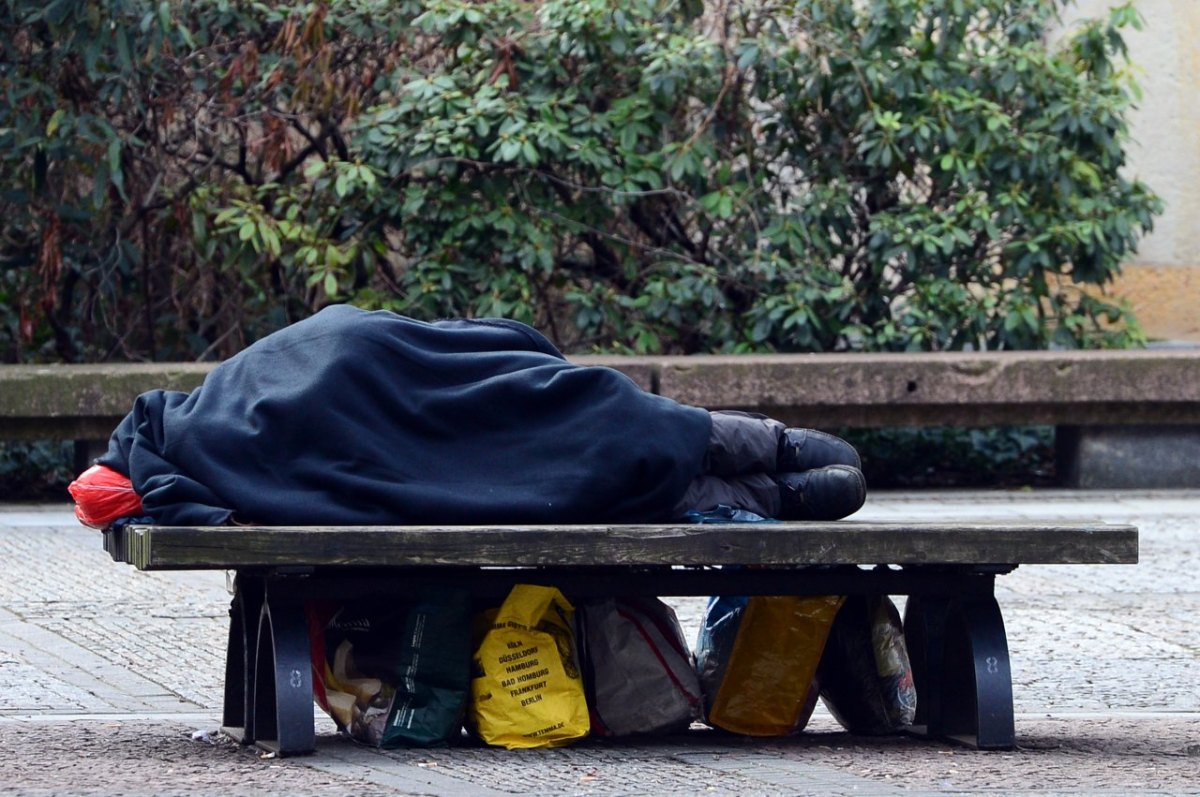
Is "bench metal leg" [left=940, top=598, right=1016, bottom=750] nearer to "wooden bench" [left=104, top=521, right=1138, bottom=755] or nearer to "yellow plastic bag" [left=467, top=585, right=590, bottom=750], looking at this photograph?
"wooden bench" [left=104, top=521, right=1138, bottom=755]

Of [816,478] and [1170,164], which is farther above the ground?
[1170,164]

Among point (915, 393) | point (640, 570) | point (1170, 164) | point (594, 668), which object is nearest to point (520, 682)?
point (594, 668)

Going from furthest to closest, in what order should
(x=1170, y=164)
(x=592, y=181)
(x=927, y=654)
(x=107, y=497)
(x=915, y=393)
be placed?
(x=1170, y=164), (x=592, y=181), (x=915, y=393), (x=927, y=654), (x=107, y=497)

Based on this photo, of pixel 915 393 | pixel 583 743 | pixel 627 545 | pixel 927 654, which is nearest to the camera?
pixel 627 545

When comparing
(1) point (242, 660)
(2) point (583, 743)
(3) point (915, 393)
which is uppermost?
(3) point (915, 393)

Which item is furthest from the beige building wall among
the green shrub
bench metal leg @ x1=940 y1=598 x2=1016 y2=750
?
bench metal leg @ x1=940 y1=598 x2=1016 y2=750

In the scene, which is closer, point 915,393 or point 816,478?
point 816,478

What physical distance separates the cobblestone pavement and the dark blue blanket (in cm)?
58

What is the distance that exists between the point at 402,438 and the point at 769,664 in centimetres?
111

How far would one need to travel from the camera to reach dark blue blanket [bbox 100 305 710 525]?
4.20 m

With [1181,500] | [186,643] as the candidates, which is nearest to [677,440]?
[186,643]

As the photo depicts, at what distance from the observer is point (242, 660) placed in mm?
4594

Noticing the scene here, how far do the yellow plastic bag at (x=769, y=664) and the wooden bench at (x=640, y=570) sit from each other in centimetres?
16

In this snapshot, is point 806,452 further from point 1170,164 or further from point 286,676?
point 1170,164
